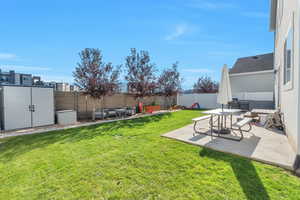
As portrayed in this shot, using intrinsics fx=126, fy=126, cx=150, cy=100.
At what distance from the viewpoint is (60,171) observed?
2.54m

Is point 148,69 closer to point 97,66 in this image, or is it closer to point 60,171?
point 97,66

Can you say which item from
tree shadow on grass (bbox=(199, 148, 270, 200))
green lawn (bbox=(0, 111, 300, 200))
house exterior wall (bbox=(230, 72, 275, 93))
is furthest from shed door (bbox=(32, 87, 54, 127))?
house exterior wall (bbox=(230, 72, 275, 93))

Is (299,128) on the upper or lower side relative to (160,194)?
upper

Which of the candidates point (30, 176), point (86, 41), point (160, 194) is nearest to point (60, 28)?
point (86, 41)

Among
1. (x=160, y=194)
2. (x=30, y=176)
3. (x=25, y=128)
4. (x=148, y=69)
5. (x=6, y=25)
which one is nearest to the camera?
(x=160, y=194)

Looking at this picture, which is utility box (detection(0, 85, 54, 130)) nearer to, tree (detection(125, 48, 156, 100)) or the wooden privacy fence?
the wooden privacy fence

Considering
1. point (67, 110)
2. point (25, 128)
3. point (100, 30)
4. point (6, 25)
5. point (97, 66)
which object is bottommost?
point (25, 128)

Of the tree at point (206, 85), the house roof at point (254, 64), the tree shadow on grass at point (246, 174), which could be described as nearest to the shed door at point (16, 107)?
the tree shadow on grass at point (246, 174)

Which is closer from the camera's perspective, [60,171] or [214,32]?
[60,171]

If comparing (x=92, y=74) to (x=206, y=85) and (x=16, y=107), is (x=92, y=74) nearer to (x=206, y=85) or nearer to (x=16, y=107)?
(x=16, y=107)

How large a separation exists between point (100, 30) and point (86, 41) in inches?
51.4

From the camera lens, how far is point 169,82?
552 inches

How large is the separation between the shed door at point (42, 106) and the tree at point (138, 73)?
563cm

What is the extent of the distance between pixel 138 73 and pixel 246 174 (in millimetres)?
9952
